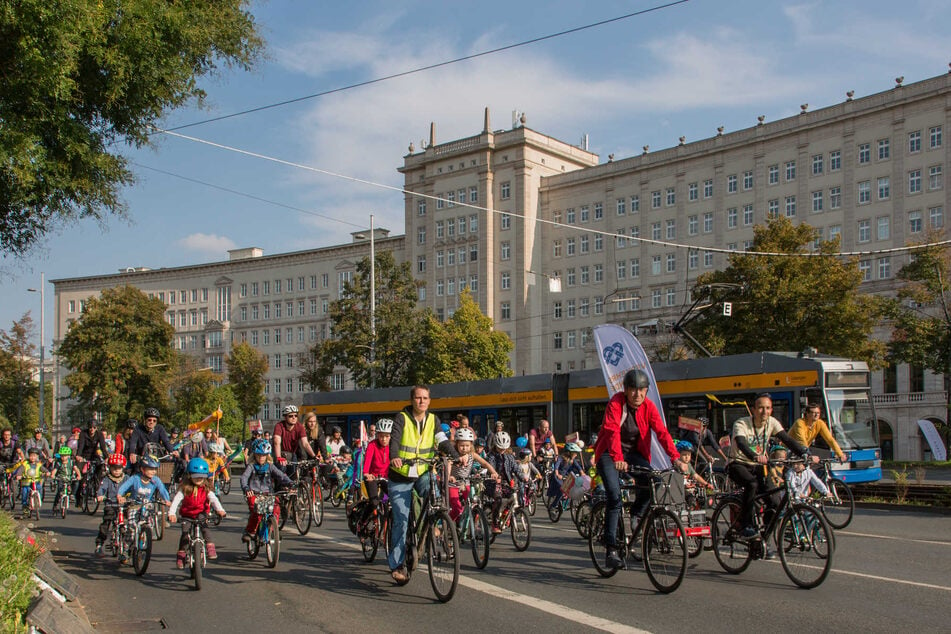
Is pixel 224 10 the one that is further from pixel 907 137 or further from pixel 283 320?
pixel 283 320

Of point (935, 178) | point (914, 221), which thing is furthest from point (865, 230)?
point (935, 178)

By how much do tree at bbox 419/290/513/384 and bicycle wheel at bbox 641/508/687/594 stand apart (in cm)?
4918

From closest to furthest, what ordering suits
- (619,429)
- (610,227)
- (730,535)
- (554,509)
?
(619,429) < (730,535) < (554,509) < (610,227)

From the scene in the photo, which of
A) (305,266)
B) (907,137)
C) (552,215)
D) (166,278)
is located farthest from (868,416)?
(166,278)

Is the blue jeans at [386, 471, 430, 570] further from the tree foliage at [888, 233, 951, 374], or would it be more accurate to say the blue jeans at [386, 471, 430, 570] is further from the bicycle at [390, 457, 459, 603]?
the tree foliage at [888, 233, 951, 374]

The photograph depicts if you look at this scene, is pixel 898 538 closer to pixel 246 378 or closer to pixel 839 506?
pixel 839 506

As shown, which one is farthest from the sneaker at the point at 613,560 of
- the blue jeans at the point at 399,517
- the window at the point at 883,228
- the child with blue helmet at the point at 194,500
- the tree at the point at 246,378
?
the tree at the point at 246,378

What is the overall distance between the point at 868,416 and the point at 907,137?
165ft

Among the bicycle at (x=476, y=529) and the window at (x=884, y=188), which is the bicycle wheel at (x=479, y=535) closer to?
the bicycle at (x=476, y=529)

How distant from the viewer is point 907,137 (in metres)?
68.9

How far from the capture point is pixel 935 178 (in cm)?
6750

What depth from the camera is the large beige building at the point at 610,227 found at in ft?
226

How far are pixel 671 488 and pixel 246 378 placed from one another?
8473cm

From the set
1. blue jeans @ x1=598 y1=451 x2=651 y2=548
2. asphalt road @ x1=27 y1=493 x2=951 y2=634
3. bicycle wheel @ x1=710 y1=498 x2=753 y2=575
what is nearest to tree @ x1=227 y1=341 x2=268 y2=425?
asphalt road @ x1=27 y1=493 x2=951 y2=634
